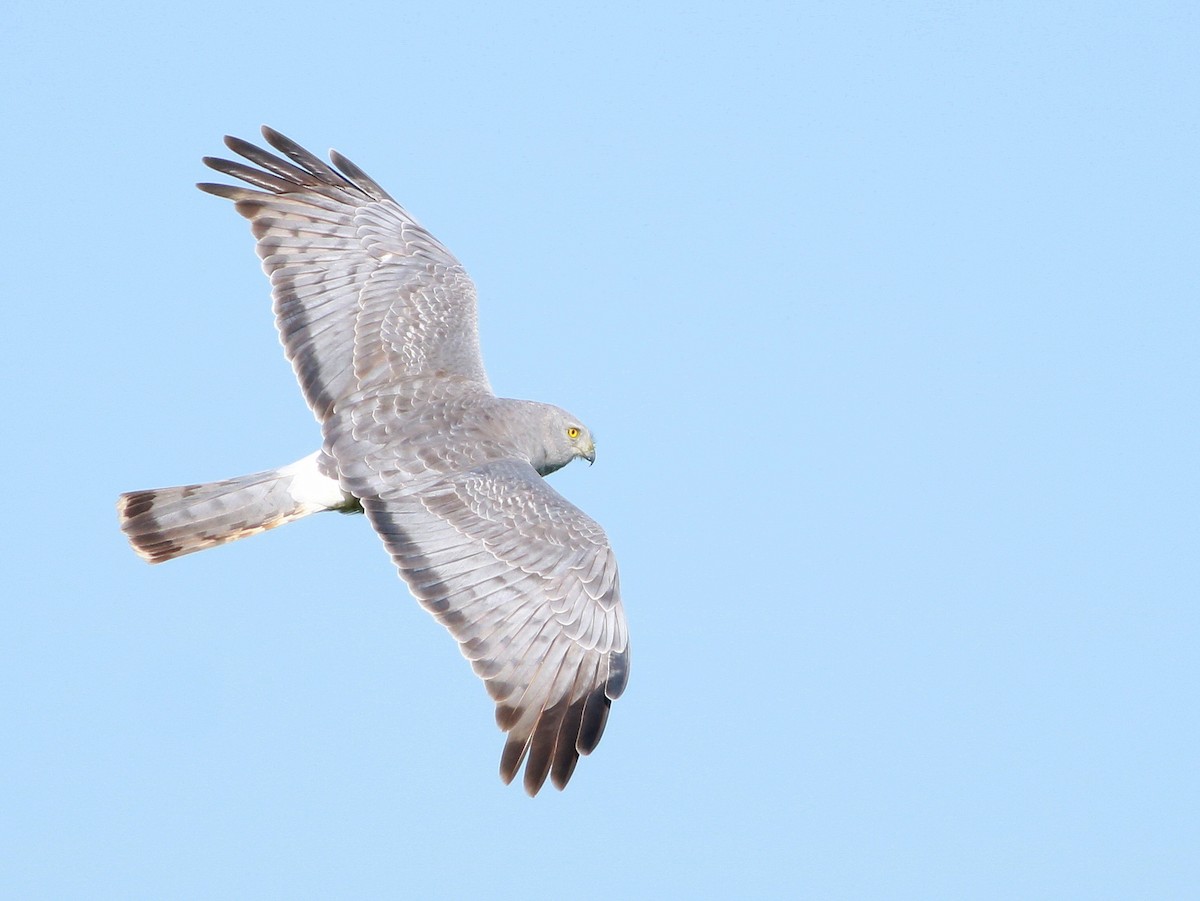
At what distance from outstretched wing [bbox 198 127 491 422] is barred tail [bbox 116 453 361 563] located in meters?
0.72

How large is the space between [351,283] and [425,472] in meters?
2.03

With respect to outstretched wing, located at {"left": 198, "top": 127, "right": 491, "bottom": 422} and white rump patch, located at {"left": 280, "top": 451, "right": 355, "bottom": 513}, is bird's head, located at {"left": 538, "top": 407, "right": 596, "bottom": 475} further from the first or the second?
white rump patch, located at {"left": 280, "top": 451, "right": 355, "bottom": 513}

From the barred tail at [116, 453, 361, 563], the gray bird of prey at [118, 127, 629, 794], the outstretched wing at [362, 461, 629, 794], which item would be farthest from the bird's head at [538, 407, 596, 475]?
the barred tail at [116, 453, 361, 563]

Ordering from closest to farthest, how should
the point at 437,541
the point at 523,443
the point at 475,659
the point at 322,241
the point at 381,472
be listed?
the point at 475,659 < the point at 437,541 < the point at 381,472 < the point at 523,443 < the point at 322,241

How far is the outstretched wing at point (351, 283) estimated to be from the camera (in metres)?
10.4

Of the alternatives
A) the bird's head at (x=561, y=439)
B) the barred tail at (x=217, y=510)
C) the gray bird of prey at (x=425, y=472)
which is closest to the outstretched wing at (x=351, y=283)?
the gray bird of prey at (x=425, y=472)

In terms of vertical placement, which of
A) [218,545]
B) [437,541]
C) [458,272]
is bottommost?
[218,545]

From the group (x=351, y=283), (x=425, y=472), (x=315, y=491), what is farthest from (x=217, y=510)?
(x=351, y=283)

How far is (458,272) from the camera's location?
1130cm

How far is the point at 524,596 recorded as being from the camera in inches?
336

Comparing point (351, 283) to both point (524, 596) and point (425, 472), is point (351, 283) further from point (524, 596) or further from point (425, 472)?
point (524, 596)

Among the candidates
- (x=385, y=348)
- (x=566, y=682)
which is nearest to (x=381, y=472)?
(x=385, y=348)

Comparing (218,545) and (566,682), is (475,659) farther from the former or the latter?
(218,545)

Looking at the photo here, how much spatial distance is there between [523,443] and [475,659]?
7.42 feet
